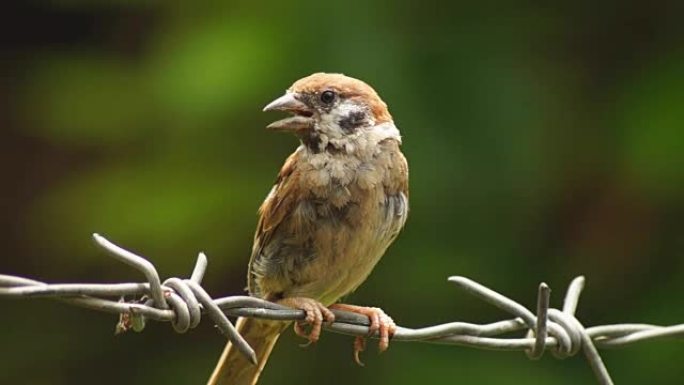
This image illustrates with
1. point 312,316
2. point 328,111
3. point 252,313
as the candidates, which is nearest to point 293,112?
point 328,111

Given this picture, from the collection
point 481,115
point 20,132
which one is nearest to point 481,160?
point 481,115

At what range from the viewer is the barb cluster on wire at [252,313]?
93.6 inches

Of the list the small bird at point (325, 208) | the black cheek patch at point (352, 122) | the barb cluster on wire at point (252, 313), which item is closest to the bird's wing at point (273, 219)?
the small bird at point (325, 208)

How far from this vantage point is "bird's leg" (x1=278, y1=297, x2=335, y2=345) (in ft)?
11.1

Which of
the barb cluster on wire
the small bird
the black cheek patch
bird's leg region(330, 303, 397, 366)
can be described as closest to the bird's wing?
the small bird

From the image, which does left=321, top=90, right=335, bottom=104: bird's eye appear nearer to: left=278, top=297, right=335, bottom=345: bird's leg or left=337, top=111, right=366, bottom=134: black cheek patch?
left=337, top=111, right=366, bottom=134: black cheek patch

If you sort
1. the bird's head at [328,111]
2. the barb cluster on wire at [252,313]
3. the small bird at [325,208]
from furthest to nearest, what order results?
the bird's head at [328,111]
the small bird at [325,208]
the barb cluster on wire at [252,313]

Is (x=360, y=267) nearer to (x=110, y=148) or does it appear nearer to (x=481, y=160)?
(x=481, y=160)

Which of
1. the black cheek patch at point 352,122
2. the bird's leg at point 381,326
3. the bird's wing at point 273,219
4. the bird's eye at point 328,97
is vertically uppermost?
the bird's eye at point 328,97

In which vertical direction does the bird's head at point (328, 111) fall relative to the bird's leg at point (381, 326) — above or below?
above

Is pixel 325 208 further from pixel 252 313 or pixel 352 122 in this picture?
pixel 252 313

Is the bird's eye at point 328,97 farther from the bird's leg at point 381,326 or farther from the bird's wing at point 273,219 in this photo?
the bird's leg at point 381,326

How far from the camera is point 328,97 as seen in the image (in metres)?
3.93

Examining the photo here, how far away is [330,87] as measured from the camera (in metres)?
3.92
